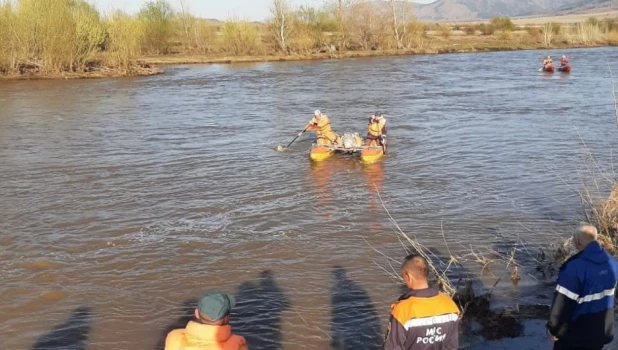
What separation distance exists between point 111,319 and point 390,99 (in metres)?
21.0

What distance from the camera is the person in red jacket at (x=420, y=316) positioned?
13.7 feet

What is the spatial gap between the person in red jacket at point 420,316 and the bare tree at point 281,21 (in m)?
54.1

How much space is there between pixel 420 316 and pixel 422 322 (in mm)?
51

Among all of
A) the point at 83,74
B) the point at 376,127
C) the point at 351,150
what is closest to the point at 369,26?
→ the point at 83,74

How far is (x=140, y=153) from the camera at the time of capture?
17.6 m

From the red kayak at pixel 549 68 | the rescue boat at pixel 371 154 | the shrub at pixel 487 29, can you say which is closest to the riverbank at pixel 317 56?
the shrub at pixel 487 29

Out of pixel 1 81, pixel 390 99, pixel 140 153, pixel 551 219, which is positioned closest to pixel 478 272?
pixel 551 219

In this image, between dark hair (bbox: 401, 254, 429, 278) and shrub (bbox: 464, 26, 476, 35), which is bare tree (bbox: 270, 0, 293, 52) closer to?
shrub (bbox: 464, 26, 476, 35)

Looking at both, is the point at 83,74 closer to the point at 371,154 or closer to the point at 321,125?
the point at 321,125

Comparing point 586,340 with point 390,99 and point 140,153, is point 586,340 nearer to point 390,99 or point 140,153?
point 140,153

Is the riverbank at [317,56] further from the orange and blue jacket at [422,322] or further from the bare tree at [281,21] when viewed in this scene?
the orange and blue jacket at [422,322]

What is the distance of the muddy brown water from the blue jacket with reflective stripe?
2.61 meters

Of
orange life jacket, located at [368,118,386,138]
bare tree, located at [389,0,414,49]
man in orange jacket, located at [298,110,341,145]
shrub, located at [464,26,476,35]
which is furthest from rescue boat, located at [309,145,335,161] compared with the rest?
shrub, located at [464,26,476,35]

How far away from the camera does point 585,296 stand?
185 inches
